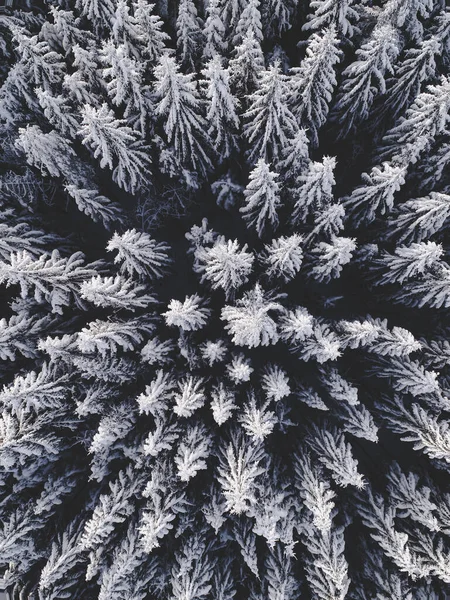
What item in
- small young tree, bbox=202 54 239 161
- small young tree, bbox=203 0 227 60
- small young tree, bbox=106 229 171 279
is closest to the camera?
small young tree, bbox=202 54 239 161

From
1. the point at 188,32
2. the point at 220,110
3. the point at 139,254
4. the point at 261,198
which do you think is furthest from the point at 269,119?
the point at 139,254

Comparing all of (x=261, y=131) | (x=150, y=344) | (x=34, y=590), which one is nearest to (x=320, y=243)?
(x=261, y=131)

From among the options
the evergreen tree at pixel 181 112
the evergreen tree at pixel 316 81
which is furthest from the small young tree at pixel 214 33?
the evergreen tree at pixel 316 81

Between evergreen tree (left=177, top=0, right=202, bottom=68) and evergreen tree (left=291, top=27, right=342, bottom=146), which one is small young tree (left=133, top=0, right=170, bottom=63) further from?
evergreen tree (left=291, top=27, right=342, bottom=146)

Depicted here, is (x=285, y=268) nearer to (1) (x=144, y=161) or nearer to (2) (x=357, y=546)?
(1) (x=144, y=161)

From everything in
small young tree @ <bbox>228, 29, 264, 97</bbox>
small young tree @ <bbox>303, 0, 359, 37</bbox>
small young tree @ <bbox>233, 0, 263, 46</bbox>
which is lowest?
small young tree @ <bbox>228, 29, 264, 97</bbox>

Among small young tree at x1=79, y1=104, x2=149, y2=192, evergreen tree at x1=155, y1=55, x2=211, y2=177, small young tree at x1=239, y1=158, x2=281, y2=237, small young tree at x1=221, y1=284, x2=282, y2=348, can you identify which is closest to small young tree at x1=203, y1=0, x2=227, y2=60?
evergreen tree at x1=155, y1=55, x2=211, y2=177

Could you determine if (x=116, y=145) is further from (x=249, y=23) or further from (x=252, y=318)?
(x=252, y=318)

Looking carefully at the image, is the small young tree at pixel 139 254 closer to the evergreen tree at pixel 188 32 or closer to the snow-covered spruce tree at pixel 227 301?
the snow-covered spruce tree at pixel 227 301
